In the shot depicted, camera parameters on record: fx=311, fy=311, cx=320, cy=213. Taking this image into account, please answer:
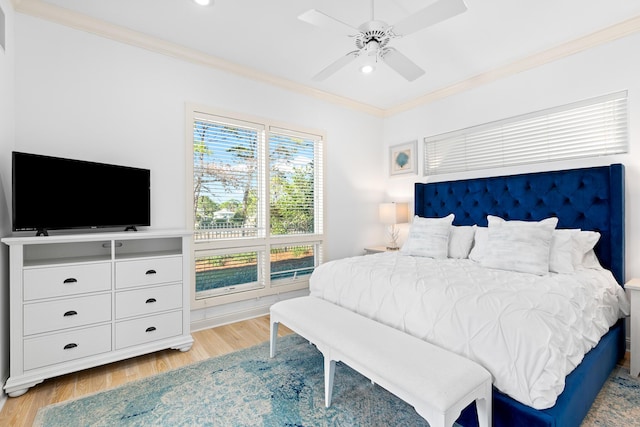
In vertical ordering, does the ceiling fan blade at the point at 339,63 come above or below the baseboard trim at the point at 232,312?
above

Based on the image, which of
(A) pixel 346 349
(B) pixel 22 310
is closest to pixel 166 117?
(B) pixel 22 310

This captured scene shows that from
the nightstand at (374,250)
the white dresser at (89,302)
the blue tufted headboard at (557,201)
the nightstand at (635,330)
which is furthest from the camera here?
the nightstand at (374,250)

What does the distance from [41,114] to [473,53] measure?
3832 mm

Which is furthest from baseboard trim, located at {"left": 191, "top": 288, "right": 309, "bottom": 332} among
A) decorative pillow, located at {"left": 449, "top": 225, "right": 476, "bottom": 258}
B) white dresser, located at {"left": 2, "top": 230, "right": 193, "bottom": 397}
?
decorative pillow, located at {"left": 449, "top": 225, "right": 476, "bottom": 258}

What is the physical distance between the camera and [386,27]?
208cm

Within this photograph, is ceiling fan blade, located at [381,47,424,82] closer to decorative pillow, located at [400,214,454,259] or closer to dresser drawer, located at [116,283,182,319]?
decorative pillow, located at [400,214,454,259]

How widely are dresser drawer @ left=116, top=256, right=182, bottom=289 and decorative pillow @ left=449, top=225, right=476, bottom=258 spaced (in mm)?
2652

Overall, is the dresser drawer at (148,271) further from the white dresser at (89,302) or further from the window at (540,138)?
the window at (540,138)

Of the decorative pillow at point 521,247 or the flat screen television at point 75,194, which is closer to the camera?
the flat screen television at point 75,194

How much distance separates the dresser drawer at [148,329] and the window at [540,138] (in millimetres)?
3467

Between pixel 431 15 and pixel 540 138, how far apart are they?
2085 mm

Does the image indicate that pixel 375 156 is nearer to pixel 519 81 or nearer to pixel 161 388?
pixel 519 81

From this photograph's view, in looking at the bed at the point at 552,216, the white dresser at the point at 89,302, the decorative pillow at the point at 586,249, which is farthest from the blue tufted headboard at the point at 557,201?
the white dresser at the point at 89,302

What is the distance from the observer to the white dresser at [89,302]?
2.04 m
